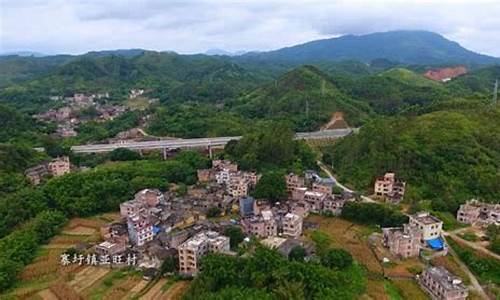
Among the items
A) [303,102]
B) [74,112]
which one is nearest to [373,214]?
[303,102]

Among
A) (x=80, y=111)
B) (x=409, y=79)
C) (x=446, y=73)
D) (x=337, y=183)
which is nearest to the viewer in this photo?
(x=337, y=183)

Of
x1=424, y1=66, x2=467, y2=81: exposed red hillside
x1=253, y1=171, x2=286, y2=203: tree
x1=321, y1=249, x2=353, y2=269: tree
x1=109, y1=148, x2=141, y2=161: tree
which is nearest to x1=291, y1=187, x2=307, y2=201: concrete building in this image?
x1=253, y1=171, x2=286, y2=203: tree

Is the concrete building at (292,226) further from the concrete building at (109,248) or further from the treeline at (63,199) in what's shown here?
the treeline at (63,199)

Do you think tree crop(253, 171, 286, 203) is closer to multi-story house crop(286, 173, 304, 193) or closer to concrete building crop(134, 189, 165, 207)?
multi-story house crop(286, 173, 304, 193)

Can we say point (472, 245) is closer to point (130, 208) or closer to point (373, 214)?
point (373, 214)

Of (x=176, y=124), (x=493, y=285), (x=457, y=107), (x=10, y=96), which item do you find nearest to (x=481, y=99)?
(x=457, y=107)

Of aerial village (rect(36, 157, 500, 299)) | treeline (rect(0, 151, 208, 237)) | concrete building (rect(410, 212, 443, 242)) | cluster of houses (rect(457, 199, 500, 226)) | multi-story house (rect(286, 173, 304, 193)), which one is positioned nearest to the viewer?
aerial village (rect(36, 157, 500, 299))
